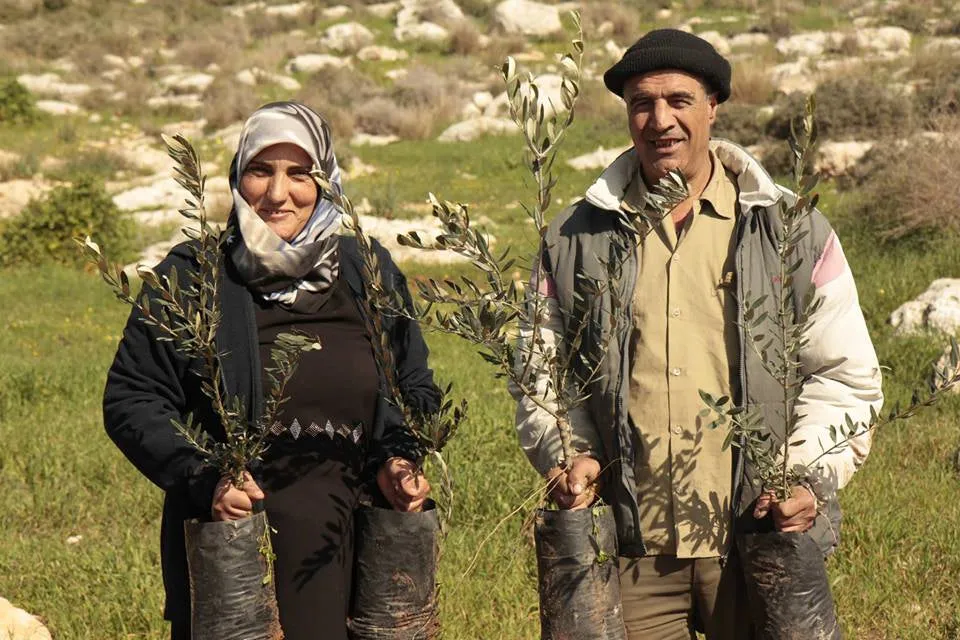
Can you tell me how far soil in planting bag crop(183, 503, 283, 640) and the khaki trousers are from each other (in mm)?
911

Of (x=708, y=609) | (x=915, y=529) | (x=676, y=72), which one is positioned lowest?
(x=915, y=529)

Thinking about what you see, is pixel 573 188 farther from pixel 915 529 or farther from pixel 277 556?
pixel 277 556

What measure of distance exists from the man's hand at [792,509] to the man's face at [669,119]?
30.7 inches

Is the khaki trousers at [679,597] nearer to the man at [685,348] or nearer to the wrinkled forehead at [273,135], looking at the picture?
the man at [685,348]

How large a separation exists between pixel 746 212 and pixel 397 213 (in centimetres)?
1139

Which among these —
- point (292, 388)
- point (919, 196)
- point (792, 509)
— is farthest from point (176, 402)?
point (919, 196)

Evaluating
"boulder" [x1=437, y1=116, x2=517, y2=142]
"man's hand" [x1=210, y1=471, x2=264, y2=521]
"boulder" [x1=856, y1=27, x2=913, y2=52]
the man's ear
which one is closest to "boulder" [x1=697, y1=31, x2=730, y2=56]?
"boulder" [x1=856, y1=27, x2=913, y2=52]

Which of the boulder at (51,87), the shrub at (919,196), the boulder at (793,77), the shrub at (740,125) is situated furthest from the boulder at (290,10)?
the shrub at (919,196)

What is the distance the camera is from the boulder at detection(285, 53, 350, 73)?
27453 mm

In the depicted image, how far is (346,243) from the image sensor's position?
9.93 ft

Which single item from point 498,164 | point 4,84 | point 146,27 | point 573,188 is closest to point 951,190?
point 573,188

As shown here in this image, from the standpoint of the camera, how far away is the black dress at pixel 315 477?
2.79 metres

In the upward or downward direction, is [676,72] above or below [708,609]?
above

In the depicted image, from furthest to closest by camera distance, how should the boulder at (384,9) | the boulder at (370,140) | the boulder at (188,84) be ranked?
the boulder at (384,9) → the boulder at (188,84) → the boulder at (370,140)
